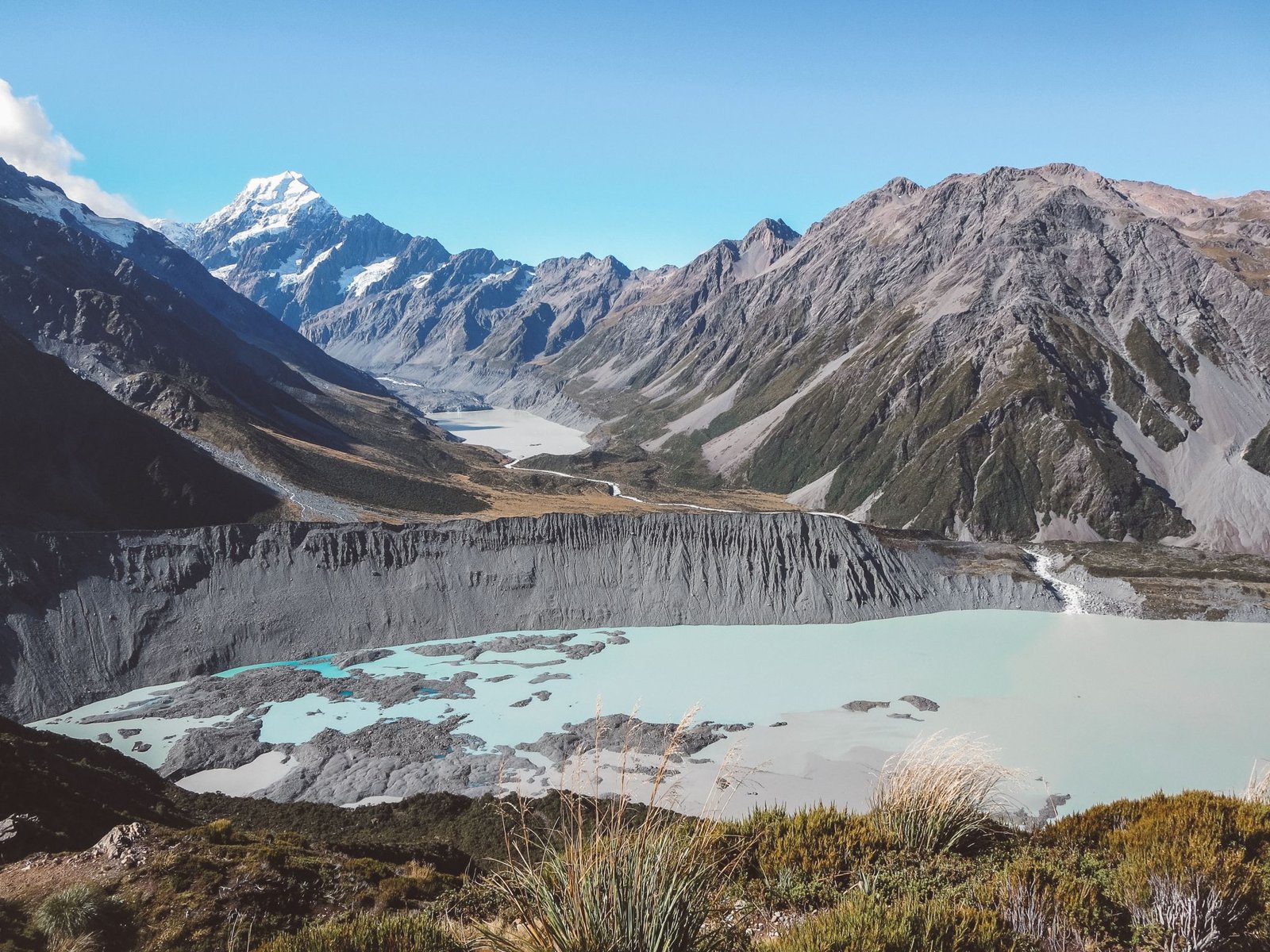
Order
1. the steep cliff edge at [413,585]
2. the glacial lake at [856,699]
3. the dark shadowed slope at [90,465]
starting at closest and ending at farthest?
the glacial lake at [856,699] < the steep cliff edge at [413,585] < the dark shadowed slope at [90,465]

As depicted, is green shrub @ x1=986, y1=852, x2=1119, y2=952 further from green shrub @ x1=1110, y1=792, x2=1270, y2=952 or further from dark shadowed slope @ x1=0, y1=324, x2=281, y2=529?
dark shadowed slope @ x1=0, y1=324, x2=281, y2=529

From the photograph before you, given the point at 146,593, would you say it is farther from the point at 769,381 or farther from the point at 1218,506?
the point at 769,381

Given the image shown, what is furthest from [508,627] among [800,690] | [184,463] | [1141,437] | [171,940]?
[1141,437]

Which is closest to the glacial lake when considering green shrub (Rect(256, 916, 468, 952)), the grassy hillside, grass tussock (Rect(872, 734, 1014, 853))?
the grassy hillside

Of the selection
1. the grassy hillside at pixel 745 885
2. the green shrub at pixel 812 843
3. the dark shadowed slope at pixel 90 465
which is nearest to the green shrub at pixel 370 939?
the grassy hillside at pixel 745 885

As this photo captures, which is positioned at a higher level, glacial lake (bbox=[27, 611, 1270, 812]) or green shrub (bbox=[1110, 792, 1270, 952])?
green shrub (bbox=[1110, 792, 1270, 952])

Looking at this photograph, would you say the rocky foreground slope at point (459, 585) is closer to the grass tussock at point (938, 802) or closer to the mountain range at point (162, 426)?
the mountain range at point (162, 426)
